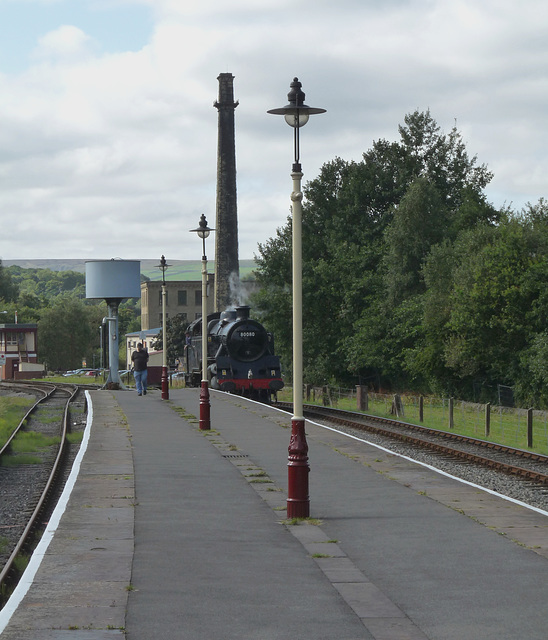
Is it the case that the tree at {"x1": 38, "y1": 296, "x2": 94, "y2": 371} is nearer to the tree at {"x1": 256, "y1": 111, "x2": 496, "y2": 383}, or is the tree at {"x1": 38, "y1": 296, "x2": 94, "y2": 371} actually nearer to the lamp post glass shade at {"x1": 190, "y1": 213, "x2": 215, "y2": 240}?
the tree at {"x1": 256, "y1": 111, "x2": 496, "y2": 383}

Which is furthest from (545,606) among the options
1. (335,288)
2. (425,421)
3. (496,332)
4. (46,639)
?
(335,288)

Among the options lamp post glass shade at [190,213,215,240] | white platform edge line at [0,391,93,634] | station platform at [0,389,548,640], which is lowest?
station platform at [0,389,548,640]

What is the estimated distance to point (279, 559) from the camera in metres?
10.0

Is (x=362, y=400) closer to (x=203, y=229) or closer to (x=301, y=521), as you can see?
(x=203, y=229)

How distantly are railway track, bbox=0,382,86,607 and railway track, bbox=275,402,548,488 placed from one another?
27.9 feet

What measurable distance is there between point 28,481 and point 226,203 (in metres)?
46.8

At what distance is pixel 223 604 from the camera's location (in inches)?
319

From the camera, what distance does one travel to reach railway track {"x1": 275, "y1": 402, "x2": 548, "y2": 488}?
63.4 ft

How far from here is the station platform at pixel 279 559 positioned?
7.58 m

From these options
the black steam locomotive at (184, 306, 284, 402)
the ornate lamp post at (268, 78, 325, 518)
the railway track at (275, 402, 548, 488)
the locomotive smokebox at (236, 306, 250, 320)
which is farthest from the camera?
the locomotive smokebox at (236, 306, 250, 320)

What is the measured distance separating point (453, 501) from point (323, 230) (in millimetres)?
55717

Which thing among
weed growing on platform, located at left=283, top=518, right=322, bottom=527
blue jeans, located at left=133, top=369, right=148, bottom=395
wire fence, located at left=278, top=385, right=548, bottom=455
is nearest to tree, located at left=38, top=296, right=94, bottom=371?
wire fence, located at left=278, top=385, right=548, bottom=455

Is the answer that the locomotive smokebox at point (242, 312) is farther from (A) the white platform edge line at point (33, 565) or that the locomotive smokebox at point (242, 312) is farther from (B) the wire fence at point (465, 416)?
(A) the white platform edge line at point (33, 565)

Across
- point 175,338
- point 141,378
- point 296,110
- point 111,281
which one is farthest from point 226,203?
point 296,110
